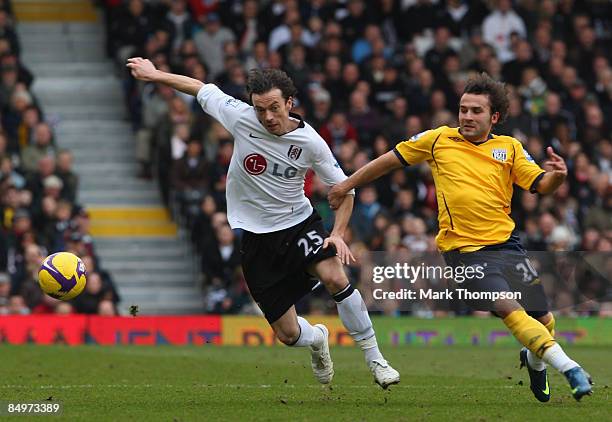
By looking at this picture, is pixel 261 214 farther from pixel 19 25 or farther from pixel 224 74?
pixel 19 25

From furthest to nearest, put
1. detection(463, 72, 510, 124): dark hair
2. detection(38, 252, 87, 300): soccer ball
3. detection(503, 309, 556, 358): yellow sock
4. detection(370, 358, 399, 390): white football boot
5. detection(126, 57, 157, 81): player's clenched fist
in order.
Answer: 1. detection(38, 252, 87, 300): soccer ball
2. detection(126, 57, 157, 81): player's clenched fist
3. detection(370, 358, 399, 390): white football boot
4. detection(463, 72, 510, 124): dark hair
5. detection(503, 309, 556, 358): yellow sock

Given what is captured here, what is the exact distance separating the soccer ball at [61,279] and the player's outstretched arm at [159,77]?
6.07 ft

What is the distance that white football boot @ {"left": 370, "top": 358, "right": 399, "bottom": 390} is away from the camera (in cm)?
1088

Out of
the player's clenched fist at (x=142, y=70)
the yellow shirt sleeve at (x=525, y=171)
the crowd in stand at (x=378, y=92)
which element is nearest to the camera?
the yellow shirt sleeve at (x=525, y=171)

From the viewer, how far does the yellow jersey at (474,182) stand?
10.5m

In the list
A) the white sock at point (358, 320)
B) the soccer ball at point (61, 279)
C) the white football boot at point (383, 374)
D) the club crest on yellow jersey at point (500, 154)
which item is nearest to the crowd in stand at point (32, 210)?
the soccer ball at point (61, 279)

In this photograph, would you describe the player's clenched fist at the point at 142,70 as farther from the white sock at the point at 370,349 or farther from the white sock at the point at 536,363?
the white sock at the point at 536,363

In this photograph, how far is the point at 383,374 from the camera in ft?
35.8

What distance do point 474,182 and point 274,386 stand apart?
3.14 metres

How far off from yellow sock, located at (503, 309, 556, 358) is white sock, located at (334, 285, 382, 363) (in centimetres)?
139

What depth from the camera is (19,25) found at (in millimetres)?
25922

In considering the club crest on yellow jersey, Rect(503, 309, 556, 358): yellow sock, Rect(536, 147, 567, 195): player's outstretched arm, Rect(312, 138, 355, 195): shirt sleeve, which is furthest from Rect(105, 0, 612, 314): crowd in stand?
Rect(503, 309, 556, 358): yellow sock

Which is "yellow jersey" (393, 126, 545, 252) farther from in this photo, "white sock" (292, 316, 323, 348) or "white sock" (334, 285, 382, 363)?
"white sock" (292, 316, 323, 348)

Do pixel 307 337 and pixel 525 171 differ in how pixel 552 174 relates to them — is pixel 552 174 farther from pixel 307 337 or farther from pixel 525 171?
pixel 307 337
